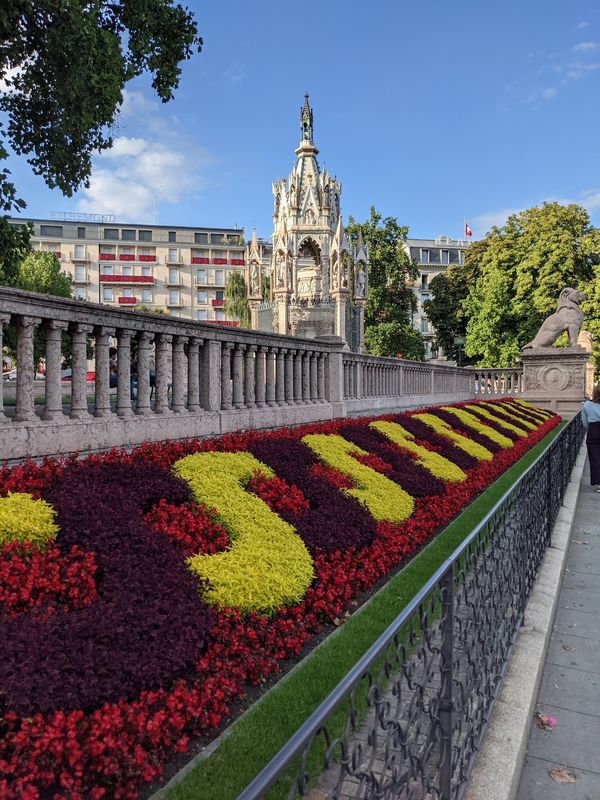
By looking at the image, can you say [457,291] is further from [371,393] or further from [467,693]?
[467,693]

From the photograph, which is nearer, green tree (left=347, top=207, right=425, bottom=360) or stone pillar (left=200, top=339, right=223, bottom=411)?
stone pillar (left=200, top=339, right=223, bottom=411)

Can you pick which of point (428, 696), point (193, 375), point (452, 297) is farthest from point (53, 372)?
point (452, 297)

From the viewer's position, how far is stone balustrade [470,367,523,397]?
29031 mm

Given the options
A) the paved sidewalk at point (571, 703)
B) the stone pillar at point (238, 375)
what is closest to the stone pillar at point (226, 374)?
the stone pillar at point (238, 375)

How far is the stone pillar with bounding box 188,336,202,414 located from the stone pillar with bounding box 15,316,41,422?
7.53ft

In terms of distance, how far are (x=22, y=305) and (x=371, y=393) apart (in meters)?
10.9

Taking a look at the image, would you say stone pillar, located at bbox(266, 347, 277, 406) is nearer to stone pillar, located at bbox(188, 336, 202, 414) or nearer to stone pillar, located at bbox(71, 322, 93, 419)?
stone pillar, located at bbox(188, 336, 202, 414)

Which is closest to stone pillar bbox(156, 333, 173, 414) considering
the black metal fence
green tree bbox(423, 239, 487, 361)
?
the black metal fence

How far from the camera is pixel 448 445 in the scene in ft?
39.3

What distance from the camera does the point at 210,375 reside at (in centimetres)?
735

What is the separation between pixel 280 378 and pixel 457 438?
5.39 metres

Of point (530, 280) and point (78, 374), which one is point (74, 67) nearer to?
point (78, 374)

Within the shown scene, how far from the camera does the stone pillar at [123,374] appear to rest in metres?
5.98

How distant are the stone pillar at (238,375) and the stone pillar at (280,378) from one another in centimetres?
127
